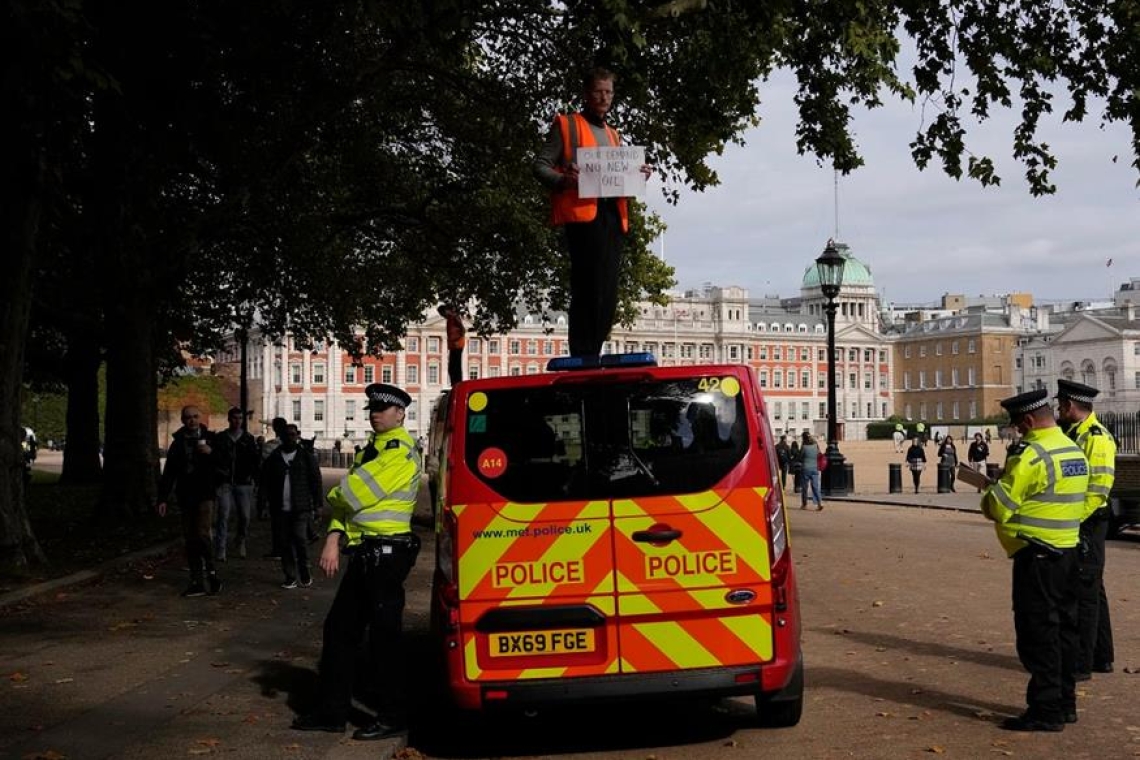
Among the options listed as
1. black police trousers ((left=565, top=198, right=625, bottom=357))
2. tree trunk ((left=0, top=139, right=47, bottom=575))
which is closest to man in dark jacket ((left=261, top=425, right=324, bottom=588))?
tree trunk ((left=0, top=139, right=47, bottom=575))

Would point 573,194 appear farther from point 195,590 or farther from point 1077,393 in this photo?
point 195,590

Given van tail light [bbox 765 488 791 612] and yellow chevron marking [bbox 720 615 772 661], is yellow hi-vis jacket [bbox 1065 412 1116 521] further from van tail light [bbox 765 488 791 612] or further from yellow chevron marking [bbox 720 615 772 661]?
yellow chevron marking [bbox 720 615 772 661]

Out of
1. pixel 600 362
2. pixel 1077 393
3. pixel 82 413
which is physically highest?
pixel 82 413

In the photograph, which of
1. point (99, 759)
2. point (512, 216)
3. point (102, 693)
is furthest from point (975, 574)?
point (512, 216)

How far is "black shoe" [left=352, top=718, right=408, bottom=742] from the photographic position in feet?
24.3

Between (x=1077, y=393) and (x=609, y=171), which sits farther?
(x=1077, y=393)

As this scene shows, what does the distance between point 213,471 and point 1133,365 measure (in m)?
138

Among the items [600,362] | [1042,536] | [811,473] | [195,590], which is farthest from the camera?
[811,473]

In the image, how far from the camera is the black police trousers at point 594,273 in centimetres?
842

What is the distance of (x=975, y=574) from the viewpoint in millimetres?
16219

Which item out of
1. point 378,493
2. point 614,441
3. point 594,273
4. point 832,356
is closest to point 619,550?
point 614,441

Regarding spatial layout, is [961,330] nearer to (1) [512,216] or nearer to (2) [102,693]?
(1) [512,216]

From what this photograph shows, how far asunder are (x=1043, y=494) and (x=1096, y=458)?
136cm

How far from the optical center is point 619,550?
7.03 metres
